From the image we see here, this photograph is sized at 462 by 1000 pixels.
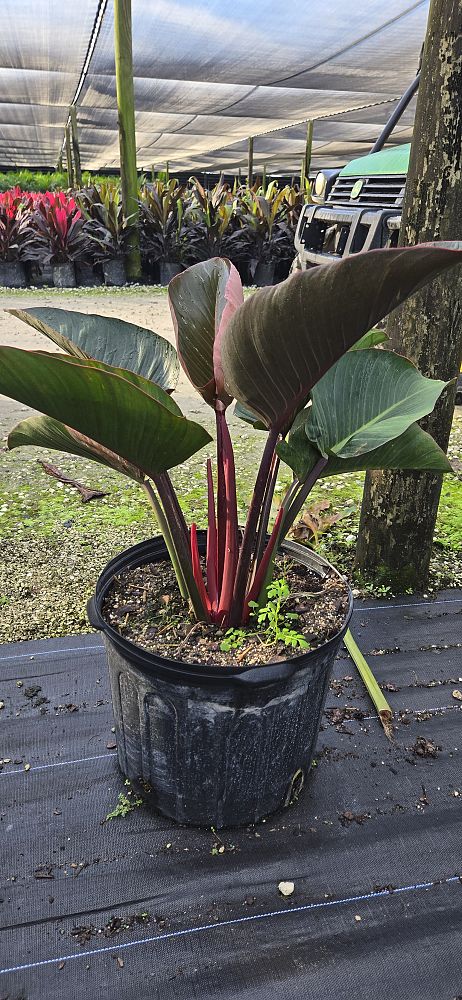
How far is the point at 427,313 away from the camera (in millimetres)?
1857

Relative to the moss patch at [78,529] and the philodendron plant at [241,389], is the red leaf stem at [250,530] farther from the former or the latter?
the moss patch at [78,529]

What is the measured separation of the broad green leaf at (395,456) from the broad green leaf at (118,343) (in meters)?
0.29

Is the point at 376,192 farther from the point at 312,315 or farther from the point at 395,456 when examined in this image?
the point at 312,315

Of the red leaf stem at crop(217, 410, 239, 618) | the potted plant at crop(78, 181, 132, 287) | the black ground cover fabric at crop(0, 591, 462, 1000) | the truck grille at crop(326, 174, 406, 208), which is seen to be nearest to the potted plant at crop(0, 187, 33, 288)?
the potted plant at crop(78, 181, 132, 287)

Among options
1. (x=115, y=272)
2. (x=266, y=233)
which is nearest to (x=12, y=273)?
(x=115, y=272)

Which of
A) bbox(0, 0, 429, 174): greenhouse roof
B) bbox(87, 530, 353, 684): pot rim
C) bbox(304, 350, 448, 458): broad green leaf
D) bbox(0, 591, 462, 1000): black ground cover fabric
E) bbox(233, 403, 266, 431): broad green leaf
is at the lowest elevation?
bbox(0, 591, 462, 1000): black ground cover fabric

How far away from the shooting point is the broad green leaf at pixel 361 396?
1.25 m

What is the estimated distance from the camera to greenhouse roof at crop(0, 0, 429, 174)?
7691mm

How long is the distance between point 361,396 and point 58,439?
55cm

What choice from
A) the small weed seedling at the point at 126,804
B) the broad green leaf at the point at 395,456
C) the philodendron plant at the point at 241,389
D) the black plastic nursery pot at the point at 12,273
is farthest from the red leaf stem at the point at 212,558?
the black plastic nursery pot at the point at 12,273

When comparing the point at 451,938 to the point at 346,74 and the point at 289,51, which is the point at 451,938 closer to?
the point at 289,51

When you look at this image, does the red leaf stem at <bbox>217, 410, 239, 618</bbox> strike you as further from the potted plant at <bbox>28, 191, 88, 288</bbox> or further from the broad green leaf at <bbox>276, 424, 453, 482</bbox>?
the potted plant at <bbox>28, 191, 88, 288</bbox>

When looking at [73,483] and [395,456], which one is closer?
[395,456]

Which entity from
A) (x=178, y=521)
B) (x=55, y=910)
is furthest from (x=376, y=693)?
(x=55, y=910)
